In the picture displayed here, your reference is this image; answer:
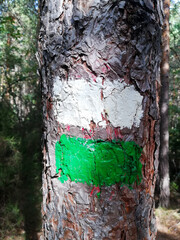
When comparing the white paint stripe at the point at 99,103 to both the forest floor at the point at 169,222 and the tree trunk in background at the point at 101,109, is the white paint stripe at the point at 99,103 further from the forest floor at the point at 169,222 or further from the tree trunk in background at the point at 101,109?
the forest floor at the point at 169,222

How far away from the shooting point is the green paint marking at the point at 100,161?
77 cm

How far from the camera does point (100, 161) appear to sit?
77 cm

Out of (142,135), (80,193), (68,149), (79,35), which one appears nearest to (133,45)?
(79,35)

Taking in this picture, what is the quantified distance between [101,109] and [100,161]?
0.67 ft

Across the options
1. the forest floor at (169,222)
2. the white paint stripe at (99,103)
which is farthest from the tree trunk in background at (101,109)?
the forest floor at (169,222)

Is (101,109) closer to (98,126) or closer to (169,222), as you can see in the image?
(98,126)

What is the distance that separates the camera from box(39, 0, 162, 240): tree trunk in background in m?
0.75

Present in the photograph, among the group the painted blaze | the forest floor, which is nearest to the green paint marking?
the painted blaze

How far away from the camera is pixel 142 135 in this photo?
81cm

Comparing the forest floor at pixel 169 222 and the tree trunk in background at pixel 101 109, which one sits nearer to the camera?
the tree trunk in background at pixel 101 109

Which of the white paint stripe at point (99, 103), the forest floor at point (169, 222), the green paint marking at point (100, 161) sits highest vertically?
the white paint stripe at point (99, 103)

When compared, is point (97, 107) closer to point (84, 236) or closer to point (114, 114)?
point (114, 114)

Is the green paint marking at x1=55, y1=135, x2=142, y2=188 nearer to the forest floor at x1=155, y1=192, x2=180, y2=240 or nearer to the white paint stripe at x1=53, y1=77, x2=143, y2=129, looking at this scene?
the white paint stripe at x1=53, y1=77, x2=143, y2=129

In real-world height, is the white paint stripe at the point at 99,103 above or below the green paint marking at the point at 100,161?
above
